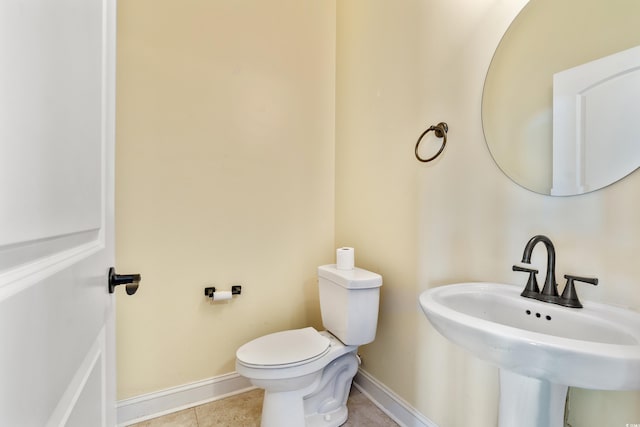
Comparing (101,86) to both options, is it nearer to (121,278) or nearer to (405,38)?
(121,278)

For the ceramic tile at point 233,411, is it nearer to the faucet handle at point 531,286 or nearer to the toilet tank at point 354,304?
the toilet tank at point 354,304

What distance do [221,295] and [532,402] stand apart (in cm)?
141

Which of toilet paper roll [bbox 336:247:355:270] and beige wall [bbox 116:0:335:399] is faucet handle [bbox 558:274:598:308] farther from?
beige wall [bbox 116:0:335:399]

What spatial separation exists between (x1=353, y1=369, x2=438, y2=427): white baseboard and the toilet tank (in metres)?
0.34

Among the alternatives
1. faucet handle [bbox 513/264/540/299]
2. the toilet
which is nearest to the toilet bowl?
the toilet

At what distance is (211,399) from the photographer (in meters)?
1.64

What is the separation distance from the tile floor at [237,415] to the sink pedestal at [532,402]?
86 centimetres

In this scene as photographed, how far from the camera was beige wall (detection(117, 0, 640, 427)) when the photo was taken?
1.16 meters

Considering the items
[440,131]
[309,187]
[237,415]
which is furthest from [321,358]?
[440,131]

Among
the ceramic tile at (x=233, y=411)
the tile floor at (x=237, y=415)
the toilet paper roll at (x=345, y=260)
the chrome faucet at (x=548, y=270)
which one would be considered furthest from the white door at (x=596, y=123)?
the ceramic tile at (x=233, y=411)

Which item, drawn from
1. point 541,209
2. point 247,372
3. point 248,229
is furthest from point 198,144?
point 541,209

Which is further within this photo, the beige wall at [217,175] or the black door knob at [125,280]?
the beige wall at [217,175]

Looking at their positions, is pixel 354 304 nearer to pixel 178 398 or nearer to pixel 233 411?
pixel 233 411

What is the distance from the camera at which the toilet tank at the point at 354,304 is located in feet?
4.75
